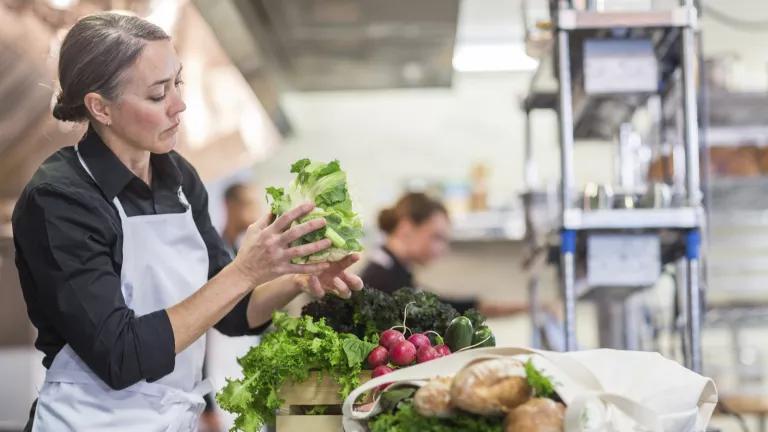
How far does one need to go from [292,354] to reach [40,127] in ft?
7.09

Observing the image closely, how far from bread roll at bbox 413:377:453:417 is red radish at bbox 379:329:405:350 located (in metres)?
0.39

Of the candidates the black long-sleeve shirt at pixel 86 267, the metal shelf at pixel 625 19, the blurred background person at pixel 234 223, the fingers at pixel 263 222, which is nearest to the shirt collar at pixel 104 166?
the black long-sleeve shirt at pixel 86 267

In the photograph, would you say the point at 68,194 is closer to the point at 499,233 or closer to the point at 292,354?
the point at 292,354

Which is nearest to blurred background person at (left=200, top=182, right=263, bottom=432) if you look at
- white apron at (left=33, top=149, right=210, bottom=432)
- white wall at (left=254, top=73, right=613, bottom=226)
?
white wall at (left=254, top=73, right=613, bottom=226)

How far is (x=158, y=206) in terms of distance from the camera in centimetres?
223

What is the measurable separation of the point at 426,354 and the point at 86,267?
2.08 feet

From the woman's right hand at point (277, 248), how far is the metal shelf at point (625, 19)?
2.10 meters

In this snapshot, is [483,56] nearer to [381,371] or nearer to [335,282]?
[335,282]

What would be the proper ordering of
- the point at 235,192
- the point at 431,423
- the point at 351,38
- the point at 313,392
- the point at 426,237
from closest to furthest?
the point at 431,423
the point at 313,392
the point at 426,237
the point at 235,192
the point at 351,38

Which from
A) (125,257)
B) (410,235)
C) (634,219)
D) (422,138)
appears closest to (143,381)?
(125,257)

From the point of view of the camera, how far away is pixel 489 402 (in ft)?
4.93

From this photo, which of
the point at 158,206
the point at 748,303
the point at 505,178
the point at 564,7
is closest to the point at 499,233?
the point at 505,178

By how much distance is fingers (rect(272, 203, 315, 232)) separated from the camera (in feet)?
6.23

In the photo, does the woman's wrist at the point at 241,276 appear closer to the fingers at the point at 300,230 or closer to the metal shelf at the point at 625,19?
the fingers at the point at 300,230
